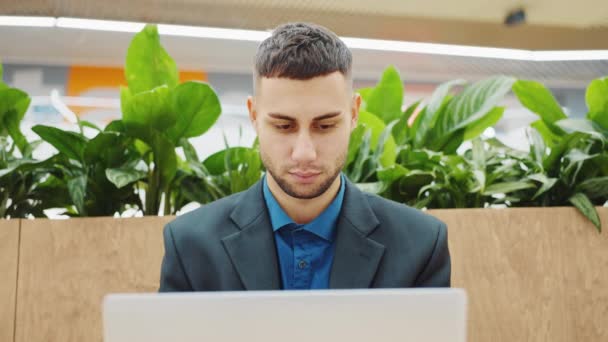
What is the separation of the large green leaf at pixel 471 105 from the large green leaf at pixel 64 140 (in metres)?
0.90

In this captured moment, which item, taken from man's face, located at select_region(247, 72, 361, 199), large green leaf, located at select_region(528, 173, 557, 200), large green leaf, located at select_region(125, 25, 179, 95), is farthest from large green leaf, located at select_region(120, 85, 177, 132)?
large green leaf, located at select_region(528, 173, 557, 200)

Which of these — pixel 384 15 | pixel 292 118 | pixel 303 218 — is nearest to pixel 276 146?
pixel 292 118

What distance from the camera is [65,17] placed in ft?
9.60

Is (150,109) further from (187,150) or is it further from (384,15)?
(384,15)

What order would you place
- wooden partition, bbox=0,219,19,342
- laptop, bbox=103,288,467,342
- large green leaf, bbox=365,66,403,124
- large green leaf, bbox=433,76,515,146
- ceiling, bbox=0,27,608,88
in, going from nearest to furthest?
laptop, bbox=103,288,467,342 → wooden partition, bbox=0,219,19,342 → large green leaf, bbox=433,76,515,146 → large green leaf, bbox=365,66,403,124 → ceiling, bbox=0,27,608,88

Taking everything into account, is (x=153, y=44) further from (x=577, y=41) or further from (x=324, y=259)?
(x=577, y=41)

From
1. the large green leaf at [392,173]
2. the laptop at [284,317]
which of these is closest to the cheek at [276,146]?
the laptop at [284,317]

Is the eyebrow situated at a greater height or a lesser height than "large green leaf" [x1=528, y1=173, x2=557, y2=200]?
greater

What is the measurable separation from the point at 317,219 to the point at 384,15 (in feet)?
7.20

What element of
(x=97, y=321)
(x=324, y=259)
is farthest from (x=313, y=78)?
(x=97, y=321)

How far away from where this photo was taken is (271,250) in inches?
39.9

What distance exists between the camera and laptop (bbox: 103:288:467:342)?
1.59 feet

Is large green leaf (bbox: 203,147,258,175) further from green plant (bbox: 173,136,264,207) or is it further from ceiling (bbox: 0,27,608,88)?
ceiling (bbox: 0,27,608,88)

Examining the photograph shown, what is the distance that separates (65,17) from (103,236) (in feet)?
6.20
